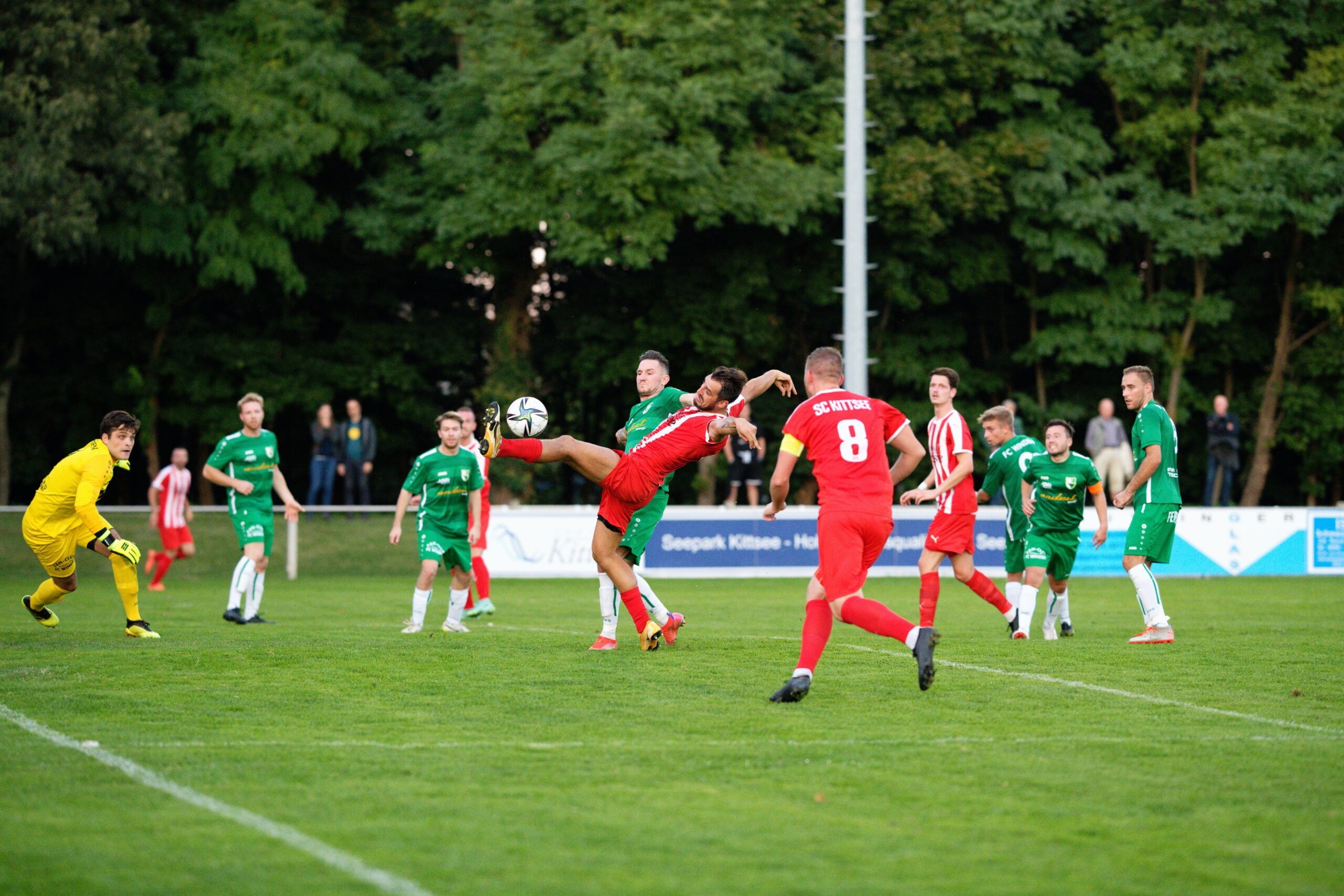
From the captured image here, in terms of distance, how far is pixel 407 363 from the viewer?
3331cm

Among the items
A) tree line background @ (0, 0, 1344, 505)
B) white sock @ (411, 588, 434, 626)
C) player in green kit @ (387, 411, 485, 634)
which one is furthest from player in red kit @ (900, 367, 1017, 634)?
tree line background @ (0, 0, 1344, 505)

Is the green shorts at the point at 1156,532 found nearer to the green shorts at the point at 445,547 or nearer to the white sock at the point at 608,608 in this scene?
the white sock at the point at 608,608

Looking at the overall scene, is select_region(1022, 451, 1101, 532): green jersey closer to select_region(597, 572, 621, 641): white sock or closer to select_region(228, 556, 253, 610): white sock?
select_region(597, 572, 621, 641): white sock

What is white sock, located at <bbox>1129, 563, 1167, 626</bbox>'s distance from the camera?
1148 centimetres

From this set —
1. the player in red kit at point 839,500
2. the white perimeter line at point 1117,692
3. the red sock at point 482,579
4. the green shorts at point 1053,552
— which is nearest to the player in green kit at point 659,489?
the white perimeter line at point 1117,692

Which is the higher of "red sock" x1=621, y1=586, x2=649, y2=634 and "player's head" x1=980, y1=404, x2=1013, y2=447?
"player's head" x1=980, y1=404, x2=1013, y2=447

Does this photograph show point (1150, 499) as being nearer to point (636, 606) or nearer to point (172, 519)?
point (636, 606)

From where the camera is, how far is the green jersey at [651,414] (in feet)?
36.9

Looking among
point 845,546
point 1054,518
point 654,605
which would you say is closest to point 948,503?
point 1054,518

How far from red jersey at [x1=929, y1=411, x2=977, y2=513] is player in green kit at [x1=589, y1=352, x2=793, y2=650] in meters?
1.71

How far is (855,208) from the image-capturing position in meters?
25.0

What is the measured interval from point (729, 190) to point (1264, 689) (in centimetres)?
2114

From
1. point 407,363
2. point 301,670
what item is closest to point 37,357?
point 407,363

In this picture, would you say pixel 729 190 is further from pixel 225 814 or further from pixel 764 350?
pixel 225 814
